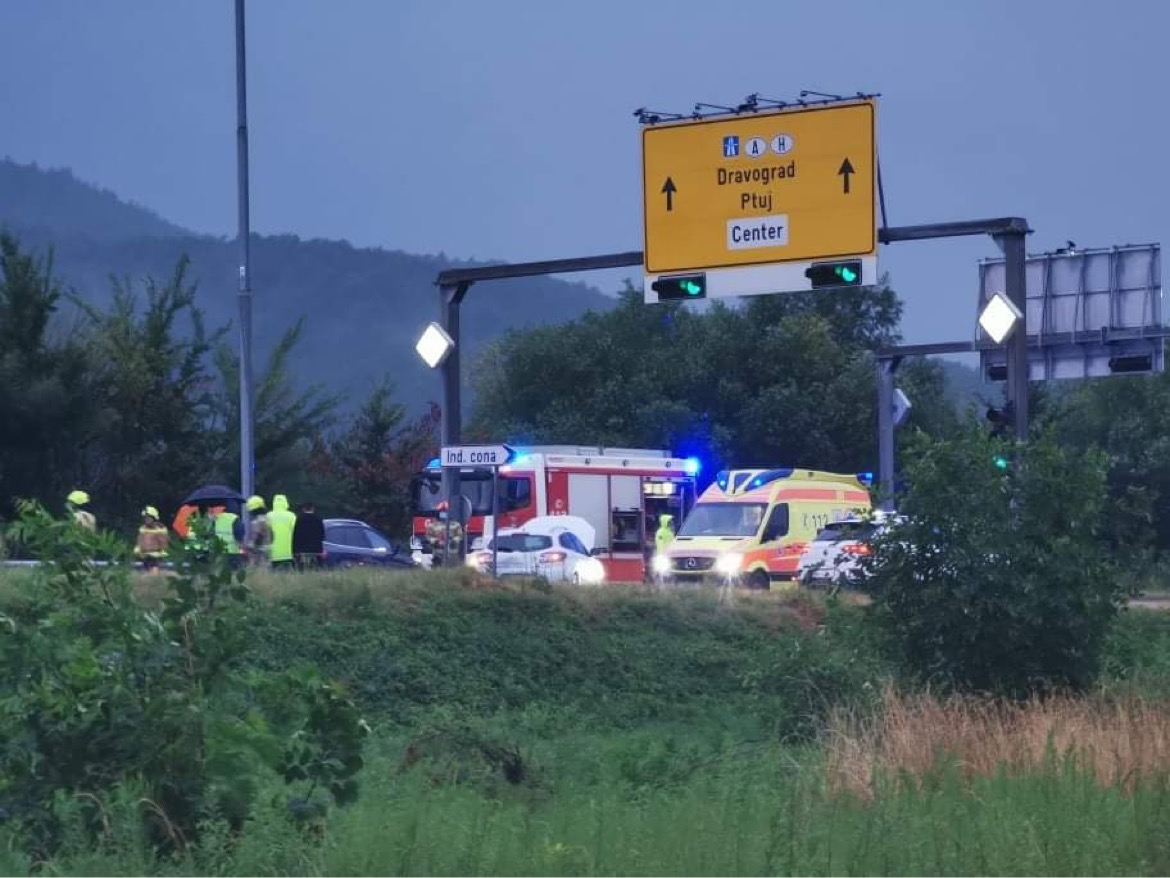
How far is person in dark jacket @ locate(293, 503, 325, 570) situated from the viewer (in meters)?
26.7

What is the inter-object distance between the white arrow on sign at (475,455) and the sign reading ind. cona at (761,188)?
329cm

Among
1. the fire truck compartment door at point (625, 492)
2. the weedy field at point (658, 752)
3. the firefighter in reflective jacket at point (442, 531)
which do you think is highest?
the fire truck compartment door at point (625, 492)

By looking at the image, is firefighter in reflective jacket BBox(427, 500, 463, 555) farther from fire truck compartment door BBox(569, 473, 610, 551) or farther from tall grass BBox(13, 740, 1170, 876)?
tall grass BBox(13, 740, 1170, 876)

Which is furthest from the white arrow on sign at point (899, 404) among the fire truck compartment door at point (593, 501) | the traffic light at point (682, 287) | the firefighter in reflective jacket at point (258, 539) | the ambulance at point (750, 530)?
the firefighter in reflective jacket at point (258, 539)

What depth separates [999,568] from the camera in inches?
632

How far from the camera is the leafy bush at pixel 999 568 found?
16047 mm

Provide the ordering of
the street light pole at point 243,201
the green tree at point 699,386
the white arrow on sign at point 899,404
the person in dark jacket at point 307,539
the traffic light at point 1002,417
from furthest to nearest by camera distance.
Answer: the green tree at point 699,386 → the white arrow on sign at point 899,404 → the street light pole at point 243,201 → the person in dark jacket at point 307,539 → the traffic light at point 1002,417

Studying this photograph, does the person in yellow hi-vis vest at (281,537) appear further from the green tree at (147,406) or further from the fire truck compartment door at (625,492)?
the fire truck compartment door at (625,492)

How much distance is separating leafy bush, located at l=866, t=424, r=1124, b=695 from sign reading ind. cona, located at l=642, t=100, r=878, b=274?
8.01 m

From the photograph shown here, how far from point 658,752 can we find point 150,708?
7.88m

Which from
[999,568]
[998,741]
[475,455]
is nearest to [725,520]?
[475,455]

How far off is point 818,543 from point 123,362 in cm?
1663

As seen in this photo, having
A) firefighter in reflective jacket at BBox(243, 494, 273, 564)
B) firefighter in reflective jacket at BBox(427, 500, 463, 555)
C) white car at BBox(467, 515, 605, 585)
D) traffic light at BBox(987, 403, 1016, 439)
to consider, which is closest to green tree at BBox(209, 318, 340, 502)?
firefighter in reflective jacket at BBox(427, 500, 463, 555)

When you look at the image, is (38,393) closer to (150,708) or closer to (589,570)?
(589,570)
